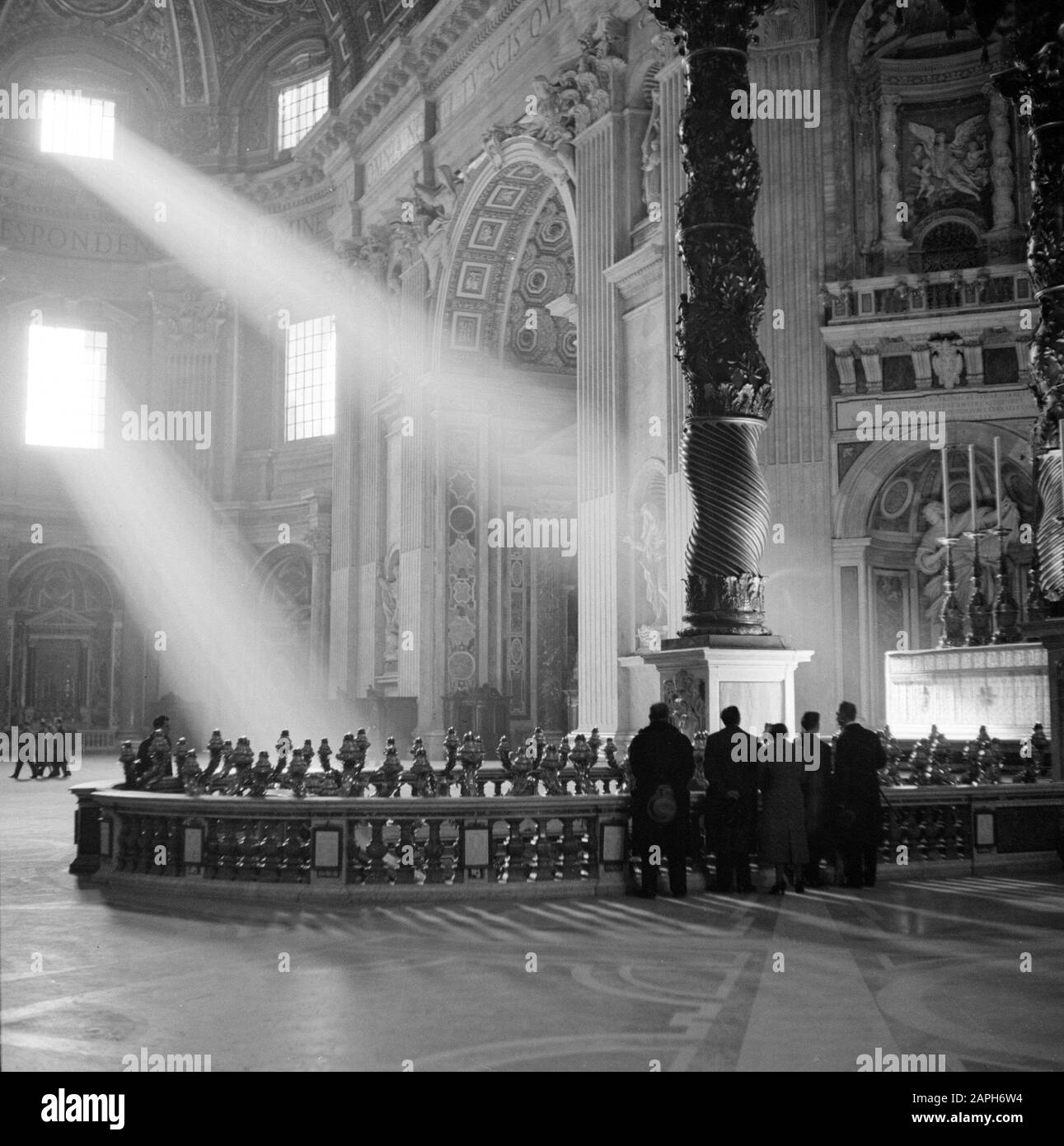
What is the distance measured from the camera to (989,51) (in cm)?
1731

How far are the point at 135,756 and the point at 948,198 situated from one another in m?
12.4

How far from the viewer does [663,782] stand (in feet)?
28.6

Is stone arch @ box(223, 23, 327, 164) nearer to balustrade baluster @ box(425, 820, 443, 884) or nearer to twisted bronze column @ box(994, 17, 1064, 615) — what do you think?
twisted bronze column @ box(994, 17, 1064, 615)

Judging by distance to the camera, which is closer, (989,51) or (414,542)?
(989,51)

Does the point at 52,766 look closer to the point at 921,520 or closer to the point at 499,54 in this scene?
the point at 499,54

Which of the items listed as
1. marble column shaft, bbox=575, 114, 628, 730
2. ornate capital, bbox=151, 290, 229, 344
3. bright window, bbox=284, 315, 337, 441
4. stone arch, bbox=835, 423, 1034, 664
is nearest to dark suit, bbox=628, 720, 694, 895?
stone arch, bbox=835, 423, 1034, 664

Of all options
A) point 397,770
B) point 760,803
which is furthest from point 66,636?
point 760,803

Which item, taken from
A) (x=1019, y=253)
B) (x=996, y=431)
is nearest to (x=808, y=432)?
(x=996, y=431)

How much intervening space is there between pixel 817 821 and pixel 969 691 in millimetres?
4750

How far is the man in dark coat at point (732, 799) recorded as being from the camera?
350 inches

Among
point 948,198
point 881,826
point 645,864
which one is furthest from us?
point 948,198

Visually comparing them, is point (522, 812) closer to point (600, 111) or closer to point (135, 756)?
point (135, 756)

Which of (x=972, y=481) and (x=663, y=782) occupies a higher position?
(x=972, y=481)

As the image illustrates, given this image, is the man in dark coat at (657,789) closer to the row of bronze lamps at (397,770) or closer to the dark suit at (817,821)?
the row of bronze lamps at (397,770)
